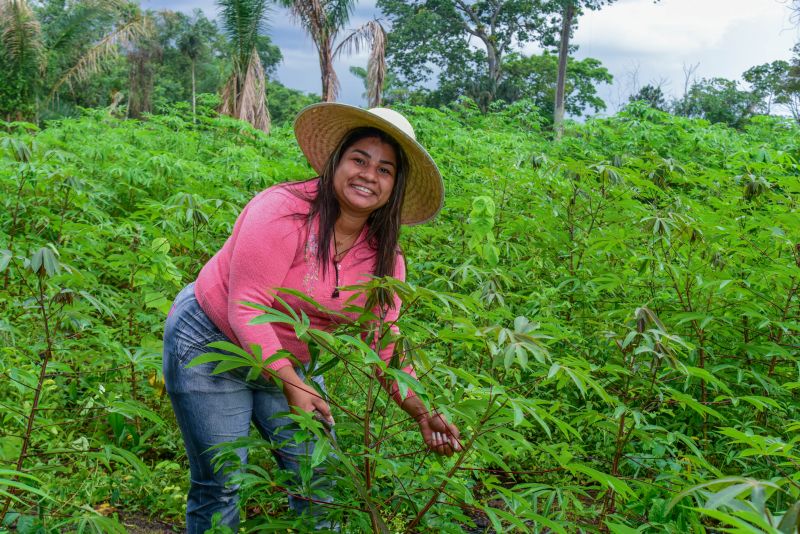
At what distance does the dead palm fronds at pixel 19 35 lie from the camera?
15.3 meters

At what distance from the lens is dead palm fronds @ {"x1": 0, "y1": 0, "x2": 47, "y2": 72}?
15305mm

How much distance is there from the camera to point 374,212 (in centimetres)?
173

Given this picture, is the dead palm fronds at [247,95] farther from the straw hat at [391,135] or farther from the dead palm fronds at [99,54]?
the straw hat at [391,135]

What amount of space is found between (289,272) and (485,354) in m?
1.14

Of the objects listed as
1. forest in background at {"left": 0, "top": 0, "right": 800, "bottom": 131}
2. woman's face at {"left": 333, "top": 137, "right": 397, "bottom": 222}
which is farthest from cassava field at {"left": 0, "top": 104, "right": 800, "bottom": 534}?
forest in background at {"left": 0, "top": 0, "right": 800, "bottom": 131}

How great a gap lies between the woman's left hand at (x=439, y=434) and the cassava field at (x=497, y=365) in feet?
0.19

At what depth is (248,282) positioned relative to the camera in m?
1.49

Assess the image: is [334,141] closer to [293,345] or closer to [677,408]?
[293,345]

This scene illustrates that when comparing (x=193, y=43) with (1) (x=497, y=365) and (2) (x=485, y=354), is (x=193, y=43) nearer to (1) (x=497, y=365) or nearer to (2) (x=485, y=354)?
(2) (x=485, y=354)

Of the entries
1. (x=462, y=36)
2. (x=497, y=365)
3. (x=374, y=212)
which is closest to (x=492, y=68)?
(x=462, y=36)

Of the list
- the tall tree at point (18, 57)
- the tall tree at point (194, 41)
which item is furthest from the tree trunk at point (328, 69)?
the tall tree at point (194, 41)

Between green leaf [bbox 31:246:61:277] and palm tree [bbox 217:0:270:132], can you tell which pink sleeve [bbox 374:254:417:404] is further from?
palm tree [bbox 217:0:270:132]

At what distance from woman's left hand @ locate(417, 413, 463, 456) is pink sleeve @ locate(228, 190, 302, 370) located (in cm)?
34

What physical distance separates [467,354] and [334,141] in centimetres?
140
